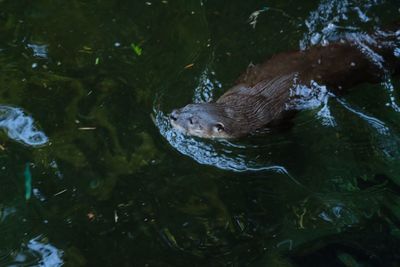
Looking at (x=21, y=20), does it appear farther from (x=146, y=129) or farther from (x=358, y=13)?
(x=358, y=13)

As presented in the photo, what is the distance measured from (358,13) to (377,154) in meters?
1.19

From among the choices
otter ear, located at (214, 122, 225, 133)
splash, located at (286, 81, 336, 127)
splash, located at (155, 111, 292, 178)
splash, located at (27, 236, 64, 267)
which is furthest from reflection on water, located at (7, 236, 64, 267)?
splash, located at (286, 81, 336, 127)

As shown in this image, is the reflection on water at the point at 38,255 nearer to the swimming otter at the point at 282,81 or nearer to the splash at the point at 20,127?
the splash at the point at 20,127

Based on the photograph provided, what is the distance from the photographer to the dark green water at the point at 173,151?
3166 millimetres

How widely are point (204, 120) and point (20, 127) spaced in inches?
48.2

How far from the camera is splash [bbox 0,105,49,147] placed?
3.61m

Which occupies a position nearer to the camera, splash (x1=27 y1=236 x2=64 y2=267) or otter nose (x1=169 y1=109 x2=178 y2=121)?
splash (x1=27 y1=236 x2=64 y2=267)

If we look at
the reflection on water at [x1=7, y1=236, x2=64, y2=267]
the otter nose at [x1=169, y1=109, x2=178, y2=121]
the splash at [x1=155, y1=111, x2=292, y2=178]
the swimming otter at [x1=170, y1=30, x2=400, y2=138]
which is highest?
the swimming otter at [x1=170, y1=30, x2=400, y2=138]

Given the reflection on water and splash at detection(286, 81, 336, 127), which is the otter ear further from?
the reflection on water

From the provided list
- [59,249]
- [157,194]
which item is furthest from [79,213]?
[157,194]

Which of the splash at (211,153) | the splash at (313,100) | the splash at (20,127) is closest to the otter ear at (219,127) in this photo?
the splash at (211,153)

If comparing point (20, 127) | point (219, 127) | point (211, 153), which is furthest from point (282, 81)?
point (20, 127)

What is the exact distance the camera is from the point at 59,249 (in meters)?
3.15

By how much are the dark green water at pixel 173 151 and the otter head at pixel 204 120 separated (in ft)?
0.44
